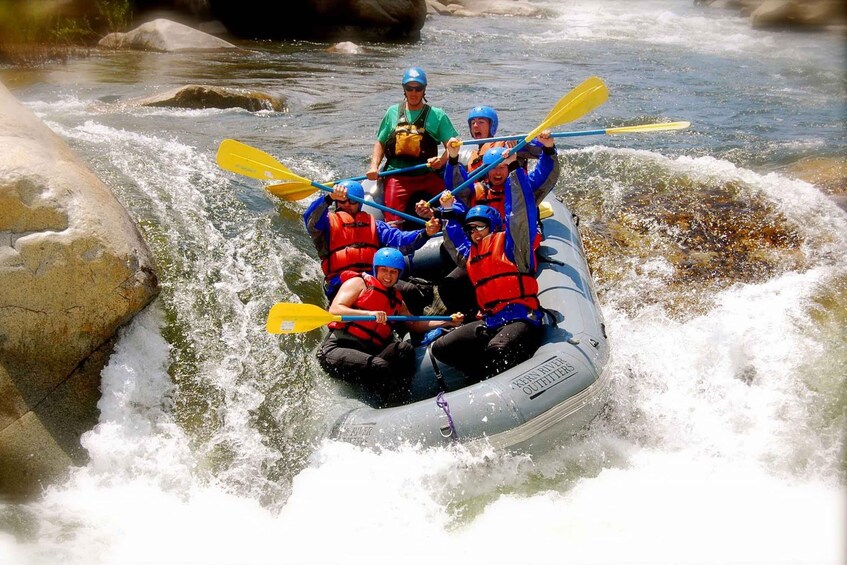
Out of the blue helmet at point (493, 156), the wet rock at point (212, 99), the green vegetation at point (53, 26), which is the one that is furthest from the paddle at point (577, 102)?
the green vegetation at point (53, 26)

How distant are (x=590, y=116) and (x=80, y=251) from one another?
7.17 metres

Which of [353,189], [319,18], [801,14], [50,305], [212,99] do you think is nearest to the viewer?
[50,305]

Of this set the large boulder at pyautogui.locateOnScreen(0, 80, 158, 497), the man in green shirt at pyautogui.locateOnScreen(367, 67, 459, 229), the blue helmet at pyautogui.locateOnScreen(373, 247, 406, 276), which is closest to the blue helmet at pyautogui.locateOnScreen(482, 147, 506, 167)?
the man in green shirt at pyautogui.locateOnScreen(367, 67, 459, 229)

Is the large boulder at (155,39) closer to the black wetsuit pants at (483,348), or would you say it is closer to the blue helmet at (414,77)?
the blue helmet at (414,77)

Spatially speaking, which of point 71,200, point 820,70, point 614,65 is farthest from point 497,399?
point 820,70

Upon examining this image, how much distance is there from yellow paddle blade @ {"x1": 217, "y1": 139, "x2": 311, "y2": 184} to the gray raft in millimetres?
1814

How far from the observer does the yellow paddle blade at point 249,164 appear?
17.4 ft

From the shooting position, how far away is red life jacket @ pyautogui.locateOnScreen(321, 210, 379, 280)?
187 inches

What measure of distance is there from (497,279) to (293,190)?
78.0 inches

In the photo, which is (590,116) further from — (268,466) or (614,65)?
(268,466)

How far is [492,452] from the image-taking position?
3.77 m

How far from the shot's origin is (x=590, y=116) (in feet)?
31.5

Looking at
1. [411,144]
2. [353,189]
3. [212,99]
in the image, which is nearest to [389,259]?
[353,189]

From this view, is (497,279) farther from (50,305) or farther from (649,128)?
(50,305)
